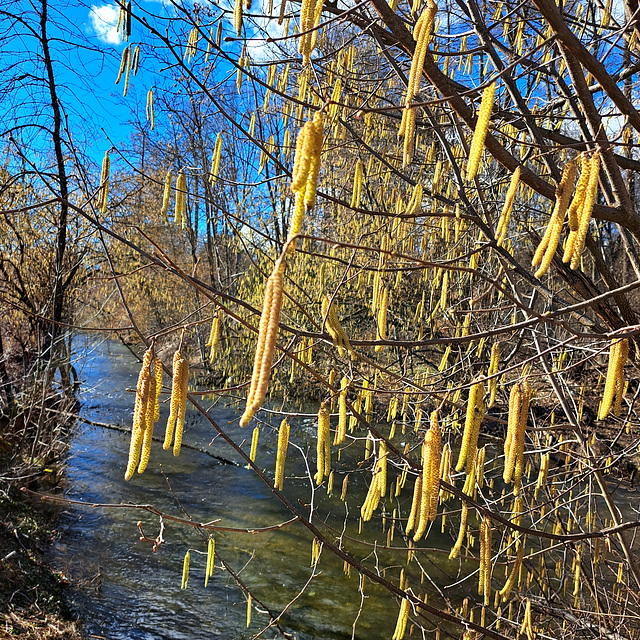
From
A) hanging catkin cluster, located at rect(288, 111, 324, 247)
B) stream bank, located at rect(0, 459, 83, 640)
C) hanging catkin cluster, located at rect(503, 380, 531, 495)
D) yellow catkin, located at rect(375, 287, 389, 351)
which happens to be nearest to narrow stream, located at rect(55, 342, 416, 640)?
stream bank, located at rect(0, 459, 83, 640)

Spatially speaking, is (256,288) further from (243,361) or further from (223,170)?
(223,170)

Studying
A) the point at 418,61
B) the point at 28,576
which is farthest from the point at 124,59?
the point at 28,576

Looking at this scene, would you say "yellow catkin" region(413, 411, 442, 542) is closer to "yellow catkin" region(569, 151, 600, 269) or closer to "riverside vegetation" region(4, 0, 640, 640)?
"riverside vegetation" region(4, 0, 640, 640)

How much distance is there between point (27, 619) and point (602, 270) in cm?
401

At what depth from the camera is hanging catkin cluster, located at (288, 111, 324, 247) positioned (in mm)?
718

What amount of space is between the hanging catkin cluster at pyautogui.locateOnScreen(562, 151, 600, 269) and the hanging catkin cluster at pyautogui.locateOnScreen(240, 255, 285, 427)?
2.08 ft

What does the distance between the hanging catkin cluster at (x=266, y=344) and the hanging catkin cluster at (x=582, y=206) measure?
635 millimetres

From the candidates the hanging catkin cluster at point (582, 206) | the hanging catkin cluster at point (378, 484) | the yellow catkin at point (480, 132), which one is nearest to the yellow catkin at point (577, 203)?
the hanging catkin cluster at point (582, 206)

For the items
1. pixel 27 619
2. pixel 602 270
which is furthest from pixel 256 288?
pixel 602 270

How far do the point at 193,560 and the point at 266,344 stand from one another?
4.95m

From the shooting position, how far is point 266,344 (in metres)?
0.66

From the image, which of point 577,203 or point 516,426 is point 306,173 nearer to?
point 577,203

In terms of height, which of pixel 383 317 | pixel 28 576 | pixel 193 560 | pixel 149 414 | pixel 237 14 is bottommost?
pixel 193 560

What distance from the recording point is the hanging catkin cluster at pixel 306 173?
2.36 feet
